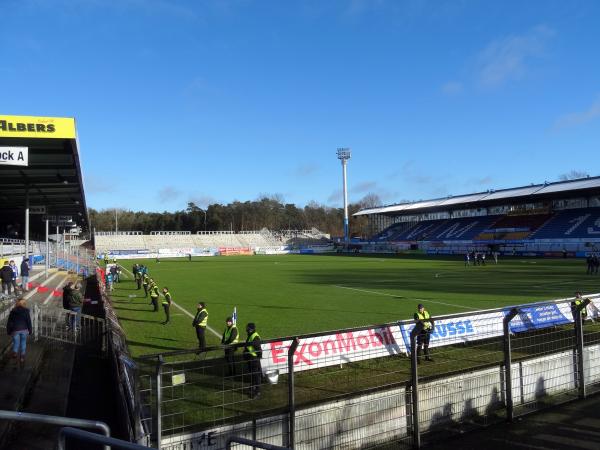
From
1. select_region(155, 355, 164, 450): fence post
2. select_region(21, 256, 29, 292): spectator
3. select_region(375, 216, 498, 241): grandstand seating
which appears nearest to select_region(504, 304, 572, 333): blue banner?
select_region(155, 355, 164, 450): fence post

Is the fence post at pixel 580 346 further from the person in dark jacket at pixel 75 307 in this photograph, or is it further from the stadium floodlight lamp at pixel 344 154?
the stadium floodlight lamp at pixel 344 154

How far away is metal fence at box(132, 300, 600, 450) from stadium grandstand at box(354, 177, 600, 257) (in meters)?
49.5

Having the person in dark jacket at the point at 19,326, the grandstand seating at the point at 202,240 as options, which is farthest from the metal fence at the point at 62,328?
the grandstand seating at the point at 202,240

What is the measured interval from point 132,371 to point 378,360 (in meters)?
5.35

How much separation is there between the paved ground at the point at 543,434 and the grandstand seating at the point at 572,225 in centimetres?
5375

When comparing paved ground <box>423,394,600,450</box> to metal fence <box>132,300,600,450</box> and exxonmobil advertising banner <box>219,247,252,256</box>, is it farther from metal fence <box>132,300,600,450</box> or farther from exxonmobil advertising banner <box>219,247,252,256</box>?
exxonmobil advertising banner <box>219,247,252,256</box>

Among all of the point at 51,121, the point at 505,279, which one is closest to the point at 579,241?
→ the point at 505,279

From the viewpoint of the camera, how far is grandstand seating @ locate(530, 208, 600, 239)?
54494 mm

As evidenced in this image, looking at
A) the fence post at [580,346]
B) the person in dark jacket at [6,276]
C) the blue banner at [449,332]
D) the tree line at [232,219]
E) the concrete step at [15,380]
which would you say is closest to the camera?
the fence post at [580,346]

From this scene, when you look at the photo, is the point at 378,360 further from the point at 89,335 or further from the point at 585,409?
the point at 89,335

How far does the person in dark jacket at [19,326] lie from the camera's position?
9766 mm

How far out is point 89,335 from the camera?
15.4 meters

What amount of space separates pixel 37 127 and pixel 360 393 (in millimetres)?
9431

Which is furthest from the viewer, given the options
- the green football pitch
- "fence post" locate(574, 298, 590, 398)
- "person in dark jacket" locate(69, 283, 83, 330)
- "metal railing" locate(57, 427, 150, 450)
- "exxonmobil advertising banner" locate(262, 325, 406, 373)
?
the green football pitch
